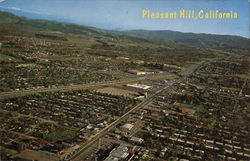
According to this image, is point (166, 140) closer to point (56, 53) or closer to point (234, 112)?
point (234, 112)

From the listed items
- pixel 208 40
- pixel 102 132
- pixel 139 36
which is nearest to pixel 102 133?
pixel 102 132

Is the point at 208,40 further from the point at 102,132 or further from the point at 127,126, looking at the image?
the point at 102,132

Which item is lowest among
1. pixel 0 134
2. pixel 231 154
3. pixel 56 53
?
pixel 231 154

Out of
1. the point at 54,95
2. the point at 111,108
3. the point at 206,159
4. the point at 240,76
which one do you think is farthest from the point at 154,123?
the point at 240,76

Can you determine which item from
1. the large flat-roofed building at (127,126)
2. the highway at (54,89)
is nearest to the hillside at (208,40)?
the highway at (54,89)

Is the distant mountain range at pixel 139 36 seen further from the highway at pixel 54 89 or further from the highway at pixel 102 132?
the highway at pixel 102 132

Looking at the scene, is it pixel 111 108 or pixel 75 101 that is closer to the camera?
pixel 111 108

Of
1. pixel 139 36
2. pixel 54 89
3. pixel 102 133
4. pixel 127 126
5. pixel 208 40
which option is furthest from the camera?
pixel 139 36

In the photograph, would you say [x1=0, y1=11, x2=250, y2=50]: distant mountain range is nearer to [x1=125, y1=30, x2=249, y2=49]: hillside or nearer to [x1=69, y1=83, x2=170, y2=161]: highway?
[x1=125, y1=30, x2=249, y2=49]: hillside

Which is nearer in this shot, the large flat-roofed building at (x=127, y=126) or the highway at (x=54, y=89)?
the large flat-roofed building at (x=127, y=126)

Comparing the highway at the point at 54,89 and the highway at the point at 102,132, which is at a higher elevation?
the highway at the point at 54,89

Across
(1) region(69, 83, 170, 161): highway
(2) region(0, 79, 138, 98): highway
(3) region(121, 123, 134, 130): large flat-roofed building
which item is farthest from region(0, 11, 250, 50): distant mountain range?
(3) region(121, 123, 134, 130): large flat-roofed building
